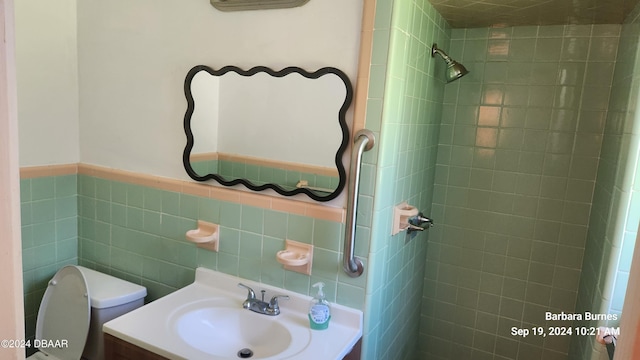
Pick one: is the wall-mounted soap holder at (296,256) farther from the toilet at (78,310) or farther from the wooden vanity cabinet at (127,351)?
the toilet at (78,310)

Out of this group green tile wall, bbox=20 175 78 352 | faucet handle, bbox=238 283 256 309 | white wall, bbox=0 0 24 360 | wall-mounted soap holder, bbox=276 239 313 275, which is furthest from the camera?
green tile wall, bbox=20 175 78 352

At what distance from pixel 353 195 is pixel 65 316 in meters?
1.34

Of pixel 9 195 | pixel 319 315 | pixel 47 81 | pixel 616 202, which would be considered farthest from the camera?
pixel 47 81

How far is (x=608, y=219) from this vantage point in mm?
1368

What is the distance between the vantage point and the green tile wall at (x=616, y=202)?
4.00ft

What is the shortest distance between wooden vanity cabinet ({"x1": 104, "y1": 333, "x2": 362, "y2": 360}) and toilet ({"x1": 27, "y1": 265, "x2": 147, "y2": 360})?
31cm

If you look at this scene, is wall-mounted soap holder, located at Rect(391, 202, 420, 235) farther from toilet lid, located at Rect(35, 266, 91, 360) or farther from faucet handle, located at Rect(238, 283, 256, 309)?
toilet lid, located at Rect(35, 266, 91, 360)

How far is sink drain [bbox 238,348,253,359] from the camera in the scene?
1438mm

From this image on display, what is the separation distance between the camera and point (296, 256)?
1490 mm

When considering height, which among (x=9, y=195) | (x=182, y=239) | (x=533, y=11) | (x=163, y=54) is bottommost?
(x=182, y=239)

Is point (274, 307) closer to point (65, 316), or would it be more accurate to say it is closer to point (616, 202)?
point (65, 316)

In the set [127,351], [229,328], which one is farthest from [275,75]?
[127,351]

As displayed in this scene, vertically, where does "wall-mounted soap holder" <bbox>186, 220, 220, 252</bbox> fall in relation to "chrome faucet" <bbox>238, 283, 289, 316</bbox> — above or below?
above

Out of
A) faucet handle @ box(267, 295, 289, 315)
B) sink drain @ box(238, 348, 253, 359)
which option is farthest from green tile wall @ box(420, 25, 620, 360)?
sink drain @ box(238, 348, 253, 359)
